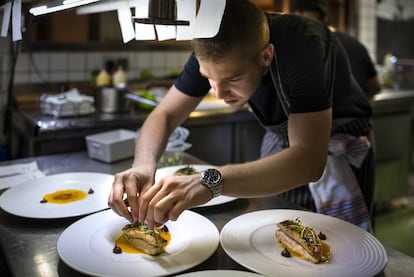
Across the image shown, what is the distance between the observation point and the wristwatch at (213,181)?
1063 millimetres

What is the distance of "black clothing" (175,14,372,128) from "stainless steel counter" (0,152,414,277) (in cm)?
33

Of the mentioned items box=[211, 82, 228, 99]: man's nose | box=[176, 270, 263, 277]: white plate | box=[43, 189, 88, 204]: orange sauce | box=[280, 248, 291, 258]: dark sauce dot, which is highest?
box=[211, 82, 228, 99]: man's nose

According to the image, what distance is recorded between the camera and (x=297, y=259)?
0.99 meters

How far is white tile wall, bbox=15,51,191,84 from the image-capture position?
3.03 meters

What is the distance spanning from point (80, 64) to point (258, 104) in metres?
1.96

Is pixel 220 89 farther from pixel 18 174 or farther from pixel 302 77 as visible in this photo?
pixel 18 174

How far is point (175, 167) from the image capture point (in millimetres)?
1646

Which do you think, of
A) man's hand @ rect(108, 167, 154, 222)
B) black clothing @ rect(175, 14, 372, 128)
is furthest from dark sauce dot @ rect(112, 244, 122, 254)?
black clothing @ rect(175, 14, 372, 128)

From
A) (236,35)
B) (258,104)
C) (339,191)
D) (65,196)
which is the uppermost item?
(236,35)

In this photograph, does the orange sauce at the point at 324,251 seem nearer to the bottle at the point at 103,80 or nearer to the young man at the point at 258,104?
the young man at the point at 258,104

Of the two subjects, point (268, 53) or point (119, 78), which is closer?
point (268, 53)

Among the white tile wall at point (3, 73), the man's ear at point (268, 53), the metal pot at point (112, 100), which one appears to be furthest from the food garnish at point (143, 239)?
the white tile wall at point (3, 73)

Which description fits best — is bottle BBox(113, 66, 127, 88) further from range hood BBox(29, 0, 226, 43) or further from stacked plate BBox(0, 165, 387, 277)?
range hood BBox(29, 0, 226, 43)

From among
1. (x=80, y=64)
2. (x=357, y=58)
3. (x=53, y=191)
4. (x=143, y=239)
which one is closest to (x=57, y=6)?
(x=143, y=239)
